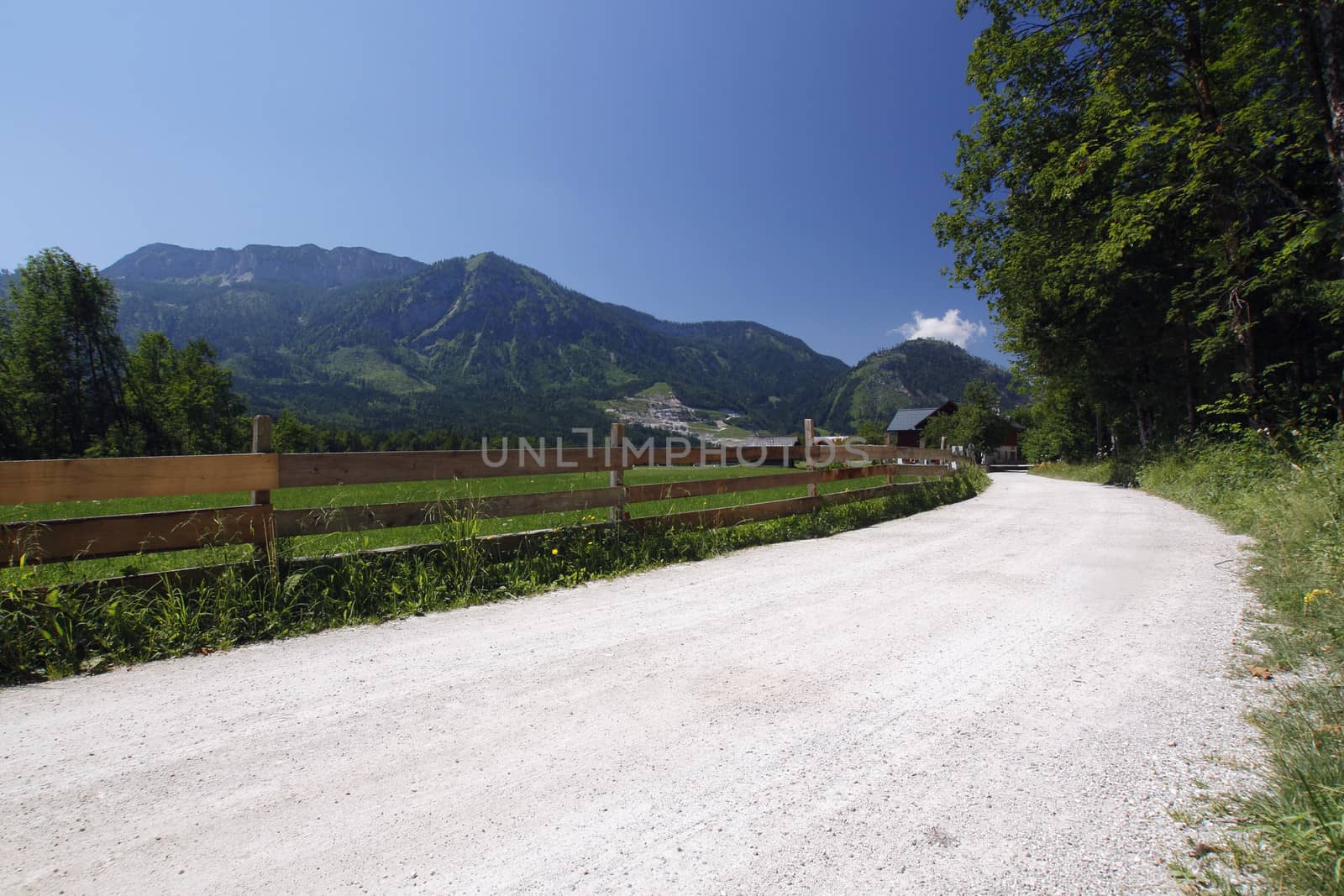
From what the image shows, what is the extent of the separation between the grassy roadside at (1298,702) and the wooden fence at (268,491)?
484cm

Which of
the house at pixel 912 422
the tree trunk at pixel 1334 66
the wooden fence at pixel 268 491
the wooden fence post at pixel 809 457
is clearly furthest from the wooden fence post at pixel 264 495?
the house at pixel 912 422

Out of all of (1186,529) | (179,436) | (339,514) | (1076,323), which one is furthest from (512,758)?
A: (179,436)

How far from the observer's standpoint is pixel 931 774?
2217 mm

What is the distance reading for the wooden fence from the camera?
12.3 ft

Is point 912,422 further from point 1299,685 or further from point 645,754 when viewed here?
point 645,754

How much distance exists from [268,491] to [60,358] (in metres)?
68.8

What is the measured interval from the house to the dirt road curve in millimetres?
94044

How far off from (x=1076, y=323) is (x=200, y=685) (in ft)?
75.9

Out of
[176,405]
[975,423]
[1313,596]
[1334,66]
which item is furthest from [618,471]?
[975,423]

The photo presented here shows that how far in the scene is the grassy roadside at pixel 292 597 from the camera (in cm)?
342

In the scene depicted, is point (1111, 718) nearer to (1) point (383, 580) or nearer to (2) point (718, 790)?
(2) point (718, 790)

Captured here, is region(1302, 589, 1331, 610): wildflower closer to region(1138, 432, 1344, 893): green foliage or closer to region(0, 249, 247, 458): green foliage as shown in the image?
region(1138, 432, 1344, 893): green foliage

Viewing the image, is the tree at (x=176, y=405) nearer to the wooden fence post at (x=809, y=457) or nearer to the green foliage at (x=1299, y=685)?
the wooden fence post at (x=809, y=457)

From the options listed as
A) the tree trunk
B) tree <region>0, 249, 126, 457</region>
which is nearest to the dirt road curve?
the tree trunk
